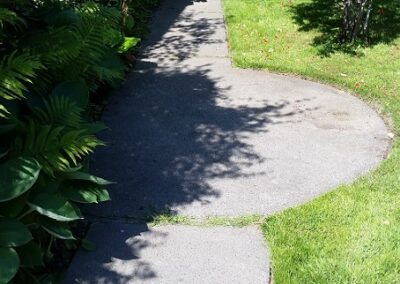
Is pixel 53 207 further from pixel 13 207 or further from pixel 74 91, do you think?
pixel 74 91

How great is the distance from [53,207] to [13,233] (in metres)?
0.27

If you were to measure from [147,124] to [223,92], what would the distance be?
3.74 ft

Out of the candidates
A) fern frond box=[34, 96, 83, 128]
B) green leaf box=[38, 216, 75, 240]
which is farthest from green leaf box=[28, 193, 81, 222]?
fern frond box=[34, 96, 83, 128]

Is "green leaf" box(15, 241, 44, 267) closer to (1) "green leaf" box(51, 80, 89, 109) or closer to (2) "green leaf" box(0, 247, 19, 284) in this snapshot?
(2) "green leaf" box(0, 247, 19, 284)

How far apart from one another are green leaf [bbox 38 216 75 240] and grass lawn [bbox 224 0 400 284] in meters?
1.27

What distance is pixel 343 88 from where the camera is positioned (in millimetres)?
5930

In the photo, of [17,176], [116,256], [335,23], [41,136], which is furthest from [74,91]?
[335,23]

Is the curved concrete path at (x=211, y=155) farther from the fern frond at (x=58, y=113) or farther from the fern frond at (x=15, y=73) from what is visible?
the fern frond at (x=15, y=73)

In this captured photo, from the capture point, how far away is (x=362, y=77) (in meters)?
6.13

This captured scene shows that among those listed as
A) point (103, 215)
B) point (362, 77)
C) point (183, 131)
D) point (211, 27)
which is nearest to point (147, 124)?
point (183, 131)

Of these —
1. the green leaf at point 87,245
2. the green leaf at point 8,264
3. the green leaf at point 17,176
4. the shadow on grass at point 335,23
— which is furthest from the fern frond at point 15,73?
the shadow on grass at point 335,23

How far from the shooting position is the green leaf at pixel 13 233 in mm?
2682

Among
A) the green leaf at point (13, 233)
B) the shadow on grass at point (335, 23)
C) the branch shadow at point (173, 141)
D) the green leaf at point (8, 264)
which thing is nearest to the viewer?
the green leaf at point (8, 264)

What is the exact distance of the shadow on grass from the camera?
707 cm
